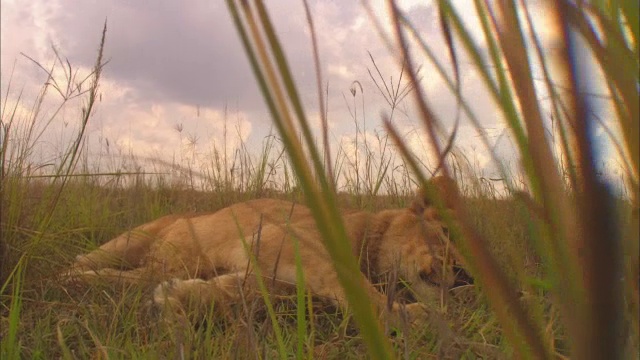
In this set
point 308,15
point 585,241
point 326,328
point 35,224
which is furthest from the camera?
point 35,224

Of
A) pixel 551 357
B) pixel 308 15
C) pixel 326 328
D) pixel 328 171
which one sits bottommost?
pixel 326 328

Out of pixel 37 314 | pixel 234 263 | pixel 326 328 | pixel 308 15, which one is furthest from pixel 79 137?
pixel 308 15

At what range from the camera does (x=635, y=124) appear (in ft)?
1.19

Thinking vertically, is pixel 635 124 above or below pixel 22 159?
below

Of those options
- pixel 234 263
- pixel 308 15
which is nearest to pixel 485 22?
pixel 308 15

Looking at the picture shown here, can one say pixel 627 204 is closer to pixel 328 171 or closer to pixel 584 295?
pixel 584 295

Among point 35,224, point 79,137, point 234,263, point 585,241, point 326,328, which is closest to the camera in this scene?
point 585,241

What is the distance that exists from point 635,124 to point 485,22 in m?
0.13

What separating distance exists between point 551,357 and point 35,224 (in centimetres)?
267

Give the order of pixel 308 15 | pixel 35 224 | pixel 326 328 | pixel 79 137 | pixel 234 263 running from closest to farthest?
pixel 308 15
pixel 79 137
pixel 326 328
pixel 35 224
pixel 234 263

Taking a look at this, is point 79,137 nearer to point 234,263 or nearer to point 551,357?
point 234,263

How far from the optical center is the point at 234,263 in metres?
3.34

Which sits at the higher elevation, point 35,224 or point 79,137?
point 79,137

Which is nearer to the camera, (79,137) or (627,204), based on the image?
(627,204)
